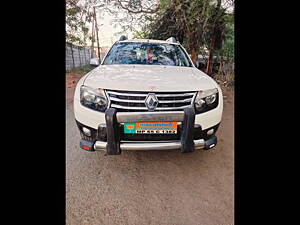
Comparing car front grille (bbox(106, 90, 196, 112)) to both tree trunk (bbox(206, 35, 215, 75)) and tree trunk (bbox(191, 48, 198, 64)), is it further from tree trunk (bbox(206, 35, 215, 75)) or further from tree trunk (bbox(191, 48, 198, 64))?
tree trunk (bbox(191, 48, 198, 64))

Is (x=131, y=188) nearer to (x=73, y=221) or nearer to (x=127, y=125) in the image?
(x=73, y=221)

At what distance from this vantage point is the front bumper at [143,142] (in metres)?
1.47

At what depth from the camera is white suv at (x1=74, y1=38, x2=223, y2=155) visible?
1.49 m

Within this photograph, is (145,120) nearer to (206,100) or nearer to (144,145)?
(144,145)

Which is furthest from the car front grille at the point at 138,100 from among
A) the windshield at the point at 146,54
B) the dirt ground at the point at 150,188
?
the windshield at the point at 146,54

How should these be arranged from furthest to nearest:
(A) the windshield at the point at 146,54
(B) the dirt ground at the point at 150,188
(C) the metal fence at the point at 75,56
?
1. (C) the metal fence at the point at 75,56
2. (A) the windshield at the point at 146,54
3. (B) the dirt ground at the point at 150,188

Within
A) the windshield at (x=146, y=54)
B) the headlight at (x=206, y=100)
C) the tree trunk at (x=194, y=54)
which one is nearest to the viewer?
the headlight at (x=206, y=100)

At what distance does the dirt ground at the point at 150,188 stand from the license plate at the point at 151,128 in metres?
0.58

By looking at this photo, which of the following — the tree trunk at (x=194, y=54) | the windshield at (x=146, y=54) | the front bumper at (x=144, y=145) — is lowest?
the front bumper at (x=144, y=145)

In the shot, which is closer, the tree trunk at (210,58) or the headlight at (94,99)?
the headlight at (94,99)

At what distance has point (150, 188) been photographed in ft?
5.38

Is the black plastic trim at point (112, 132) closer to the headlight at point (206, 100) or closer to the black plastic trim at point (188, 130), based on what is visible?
the black plastic trim at point (188, 130)
